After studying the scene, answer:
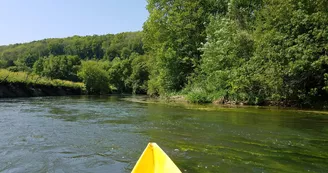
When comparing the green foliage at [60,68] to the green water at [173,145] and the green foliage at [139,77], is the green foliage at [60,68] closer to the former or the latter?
the green foliage at [139,77]

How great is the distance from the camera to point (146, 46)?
36.9m

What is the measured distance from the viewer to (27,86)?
34.5m

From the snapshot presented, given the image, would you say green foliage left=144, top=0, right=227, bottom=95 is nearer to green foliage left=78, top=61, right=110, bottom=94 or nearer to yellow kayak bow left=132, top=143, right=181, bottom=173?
green foliage left=78, top=61, right=110, bottom=94

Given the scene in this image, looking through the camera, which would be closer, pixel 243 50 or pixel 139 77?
pixel 243 50

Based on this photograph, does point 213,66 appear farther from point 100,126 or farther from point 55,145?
point 55,145

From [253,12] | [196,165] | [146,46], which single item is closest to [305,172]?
[196,165]

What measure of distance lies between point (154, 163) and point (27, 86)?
3529 cm

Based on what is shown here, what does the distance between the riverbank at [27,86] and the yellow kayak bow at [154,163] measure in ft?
104

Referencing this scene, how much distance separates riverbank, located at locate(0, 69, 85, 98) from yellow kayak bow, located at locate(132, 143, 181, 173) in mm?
31626

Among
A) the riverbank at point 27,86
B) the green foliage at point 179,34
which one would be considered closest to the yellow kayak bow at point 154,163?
the green foliage at point 179,34

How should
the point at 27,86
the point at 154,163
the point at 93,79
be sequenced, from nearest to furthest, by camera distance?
the point at 154,163
the point at 27,86
the point at 93,79

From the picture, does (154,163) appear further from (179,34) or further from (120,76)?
(120,76)

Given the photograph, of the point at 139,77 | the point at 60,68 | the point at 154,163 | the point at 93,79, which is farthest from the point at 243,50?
the point at 60,68

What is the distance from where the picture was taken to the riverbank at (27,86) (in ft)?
103
